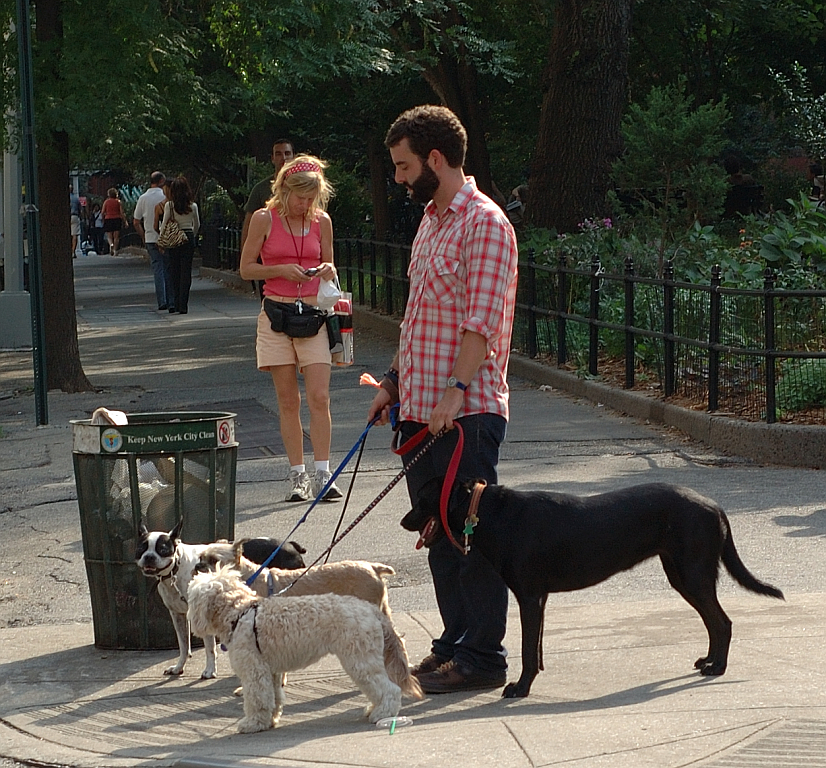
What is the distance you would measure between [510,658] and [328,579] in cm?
83

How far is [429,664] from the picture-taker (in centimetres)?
532

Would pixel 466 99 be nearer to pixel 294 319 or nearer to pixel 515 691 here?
pixel 294 319

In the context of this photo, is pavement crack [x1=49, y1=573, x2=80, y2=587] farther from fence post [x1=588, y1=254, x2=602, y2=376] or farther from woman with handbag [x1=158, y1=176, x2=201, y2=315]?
woman with handbag [x1=158, y1=176, x2=201, y2=315]

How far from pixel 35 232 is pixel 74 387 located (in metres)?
2.48

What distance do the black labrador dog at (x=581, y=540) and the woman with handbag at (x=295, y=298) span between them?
341cm

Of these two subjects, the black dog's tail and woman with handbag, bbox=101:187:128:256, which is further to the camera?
woman with handbag, bbox=101:187:128:256

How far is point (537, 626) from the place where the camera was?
16.5 feet

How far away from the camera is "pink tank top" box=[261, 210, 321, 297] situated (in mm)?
8297

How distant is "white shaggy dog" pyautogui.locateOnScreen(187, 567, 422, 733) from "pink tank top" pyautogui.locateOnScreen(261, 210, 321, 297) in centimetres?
372

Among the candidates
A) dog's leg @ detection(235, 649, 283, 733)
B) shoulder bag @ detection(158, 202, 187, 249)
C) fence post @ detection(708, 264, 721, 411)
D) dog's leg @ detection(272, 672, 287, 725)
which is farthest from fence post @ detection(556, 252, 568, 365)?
dog's leg @ detection(235, 649, 283, 733)

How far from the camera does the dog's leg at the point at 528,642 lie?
4.99 meters

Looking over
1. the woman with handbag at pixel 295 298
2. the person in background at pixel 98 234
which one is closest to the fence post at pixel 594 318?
the woman with handbag at pixel 295 298

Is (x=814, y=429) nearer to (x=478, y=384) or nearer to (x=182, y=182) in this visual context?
(x=478, y=384)

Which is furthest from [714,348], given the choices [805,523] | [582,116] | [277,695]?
[582,116]
